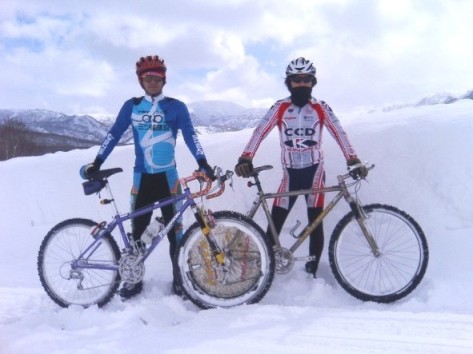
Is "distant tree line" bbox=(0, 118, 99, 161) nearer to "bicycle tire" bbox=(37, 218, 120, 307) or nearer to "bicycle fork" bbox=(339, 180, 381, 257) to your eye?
"bicycle tire" bbox=(37, 218, 120, 307)

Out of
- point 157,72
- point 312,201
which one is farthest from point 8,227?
point 312,201

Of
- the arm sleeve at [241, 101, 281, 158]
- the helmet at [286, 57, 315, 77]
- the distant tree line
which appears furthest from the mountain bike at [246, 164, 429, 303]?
the distant tree line

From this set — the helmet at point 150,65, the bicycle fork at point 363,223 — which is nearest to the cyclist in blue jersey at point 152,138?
the helmet at point 150,65

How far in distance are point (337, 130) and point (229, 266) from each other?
166 cm

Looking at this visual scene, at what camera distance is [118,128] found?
157 inches

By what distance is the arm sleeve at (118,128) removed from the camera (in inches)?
156

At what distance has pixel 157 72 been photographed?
383cm

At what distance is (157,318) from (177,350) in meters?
0.69

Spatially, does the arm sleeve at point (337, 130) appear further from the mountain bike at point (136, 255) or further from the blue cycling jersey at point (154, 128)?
the blue cycling jersey at point (154, 128)

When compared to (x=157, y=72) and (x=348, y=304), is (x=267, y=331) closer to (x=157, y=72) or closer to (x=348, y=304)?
(x=348, y=304)

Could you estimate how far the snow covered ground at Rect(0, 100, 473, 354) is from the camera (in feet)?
9.16

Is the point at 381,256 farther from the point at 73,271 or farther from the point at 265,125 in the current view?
the point at 73,271

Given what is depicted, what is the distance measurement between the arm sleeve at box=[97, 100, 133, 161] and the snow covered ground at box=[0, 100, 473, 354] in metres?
1.40

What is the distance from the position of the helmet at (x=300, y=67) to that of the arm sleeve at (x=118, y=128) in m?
1.56
